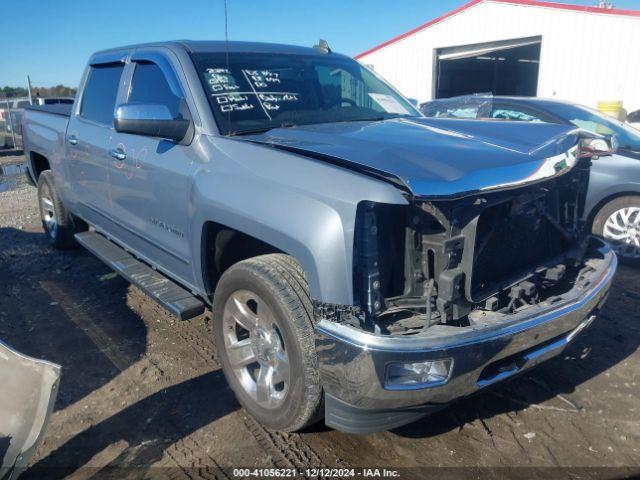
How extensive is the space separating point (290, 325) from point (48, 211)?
16.2ft

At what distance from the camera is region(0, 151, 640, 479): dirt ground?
264 centimetres

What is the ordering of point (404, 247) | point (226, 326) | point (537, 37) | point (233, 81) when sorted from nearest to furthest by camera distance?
point (404, 247)
point (226, 326)
point (233, 81)
point (537, 37)

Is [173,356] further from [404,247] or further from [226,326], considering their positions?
[404,247]

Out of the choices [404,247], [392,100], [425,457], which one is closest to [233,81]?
[392,100]

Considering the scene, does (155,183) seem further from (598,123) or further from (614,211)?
(598,123)

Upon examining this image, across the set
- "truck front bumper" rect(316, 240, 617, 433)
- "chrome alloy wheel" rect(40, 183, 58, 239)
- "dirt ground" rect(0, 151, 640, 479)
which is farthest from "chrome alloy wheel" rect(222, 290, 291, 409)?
"chrome alloy wheel" rect(40, 183, 58, 239)

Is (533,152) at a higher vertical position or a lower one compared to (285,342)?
higher

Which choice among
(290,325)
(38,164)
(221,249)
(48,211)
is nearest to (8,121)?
(38,164)

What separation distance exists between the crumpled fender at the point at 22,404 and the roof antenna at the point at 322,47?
300 centimetres

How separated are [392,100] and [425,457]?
258cm

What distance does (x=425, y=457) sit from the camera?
268cm

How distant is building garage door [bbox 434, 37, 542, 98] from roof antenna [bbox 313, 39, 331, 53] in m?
13.3

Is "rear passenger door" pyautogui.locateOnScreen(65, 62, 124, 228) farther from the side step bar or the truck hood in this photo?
the truck hood

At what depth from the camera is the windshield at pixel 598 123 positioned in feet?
19.5
